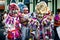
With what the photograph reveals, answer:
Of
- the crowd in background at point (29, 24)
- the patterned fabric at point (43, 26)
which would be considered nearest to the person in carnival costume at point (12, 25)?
the crowd in background at point (29, 24)

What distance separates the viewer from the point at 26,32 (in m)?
3.10

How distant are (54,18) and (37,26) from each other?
0.26 metres

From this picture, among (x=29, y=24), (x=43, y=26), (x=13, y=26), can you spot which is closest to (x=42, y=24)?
(x=43, y=26)

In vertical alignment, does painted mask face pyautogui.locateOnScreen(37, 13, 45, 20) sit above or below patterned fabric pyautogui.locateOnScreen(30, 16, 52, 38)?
above

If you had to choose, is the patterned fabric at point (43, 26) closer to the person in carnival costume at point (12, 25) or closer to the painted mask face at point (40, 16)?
the painted mask face at point (40, 16)

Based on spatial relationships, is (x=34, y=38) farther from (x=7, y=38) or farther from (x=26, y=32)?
(x=7, y=38)

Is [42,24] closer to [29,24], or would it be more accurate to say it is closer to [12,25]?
[29,24]

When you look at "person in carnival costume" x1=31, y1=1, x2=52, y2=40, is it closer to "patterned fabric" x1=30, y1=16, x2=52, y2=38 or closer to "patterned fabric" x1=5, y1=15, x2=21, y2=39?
"patterned fabric" x1=30, y1=16, x2=52, y2=38

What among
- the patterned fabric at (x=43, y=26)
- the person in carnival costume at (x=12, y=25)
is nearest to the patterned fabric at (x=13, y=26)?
the person in carnival costume at (x=12, y=25)

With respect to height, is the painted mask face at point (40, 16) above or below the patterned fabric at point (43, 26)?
above

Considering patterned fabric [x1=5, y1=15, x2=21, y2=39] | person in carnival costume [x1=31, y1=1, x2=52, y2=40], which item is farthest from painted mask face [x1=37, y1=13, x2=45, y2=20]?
patterned fabric [x1=5, y1=15, x2=21, y2=39]

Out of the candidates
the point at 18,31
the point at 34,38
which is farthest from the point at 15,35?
the point at 34,38

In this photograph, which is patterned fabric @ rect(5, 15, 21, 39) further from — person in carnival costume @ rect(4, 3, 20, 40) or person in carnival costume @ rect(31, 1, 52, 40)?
person in carnival costume @ rect(31, 1, 52, 40)

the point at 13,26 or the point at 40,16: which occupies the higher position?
the point at 40,16
